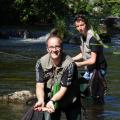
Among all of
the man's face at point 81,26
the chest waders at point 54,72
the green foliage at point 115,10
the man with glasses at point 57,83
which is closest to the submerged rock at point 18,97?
the man's face at point 81,26

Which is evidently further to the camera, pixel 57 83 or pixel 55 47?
pixel 57 83

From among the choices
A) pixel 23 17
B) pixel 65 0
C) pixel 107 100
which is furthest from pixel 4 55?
pixel 65 0

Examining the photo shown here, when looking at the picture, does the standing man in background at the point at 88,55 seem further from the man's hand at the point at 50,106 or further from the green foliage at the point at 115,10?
the green foliage at the point at 115,10

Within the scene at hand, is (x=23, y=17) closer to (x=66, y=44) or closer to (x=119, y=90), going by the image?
(x=119, y=90)

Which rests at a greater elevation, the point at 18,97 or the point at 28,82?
the point at 18,97

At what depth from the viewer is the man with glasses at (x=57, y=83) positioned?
5.39m

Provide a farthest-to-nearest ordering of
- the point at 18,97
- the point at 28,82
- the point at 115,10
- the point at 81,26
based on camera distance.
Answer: the point at 28,82 → the point at 18,97 → the point at 81,26 → the point at 115,10

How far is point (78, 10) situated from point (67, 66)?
1.76 m

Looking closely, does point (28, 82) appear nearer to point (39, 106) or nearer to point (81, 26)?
point (81, 26)

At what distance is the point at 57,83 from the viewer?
5.54 m

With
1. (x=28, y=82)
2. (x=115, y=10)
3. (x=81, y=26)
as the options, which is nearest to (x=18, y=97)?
(x=81, y=26)

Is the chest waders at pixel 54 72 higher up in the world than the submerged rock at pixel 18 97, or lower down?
higher up

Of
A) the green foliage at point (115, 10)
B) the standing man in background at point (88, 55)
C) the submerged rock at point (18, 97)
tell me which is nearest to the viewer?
the green foliage at point (115, 10)

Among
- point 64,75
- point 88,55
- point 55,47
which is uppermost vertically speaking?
point 55,47
